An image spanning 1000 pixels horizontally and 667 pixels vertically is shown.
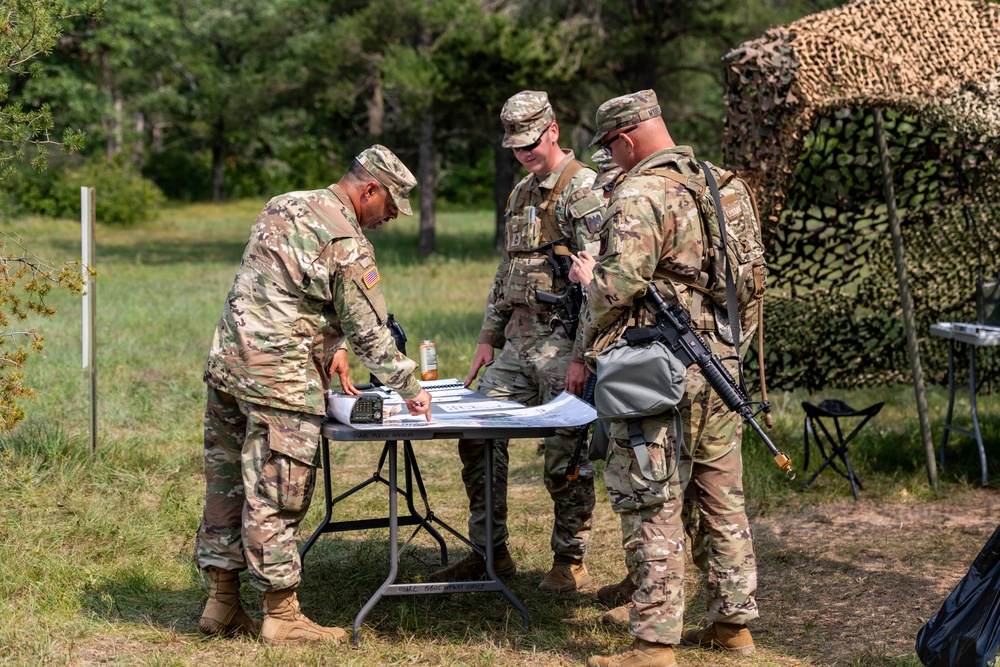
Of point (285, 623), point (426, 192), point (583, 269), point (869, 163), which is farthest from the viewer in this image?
point (426, 192)

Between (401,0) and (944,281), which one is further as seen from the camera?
Result: (401,0)

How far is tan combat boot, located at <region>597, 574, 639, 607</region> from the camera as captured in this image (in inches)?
188

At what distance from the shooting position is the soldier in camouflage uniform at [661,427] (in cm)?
377

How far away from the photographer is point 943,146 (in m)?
6.84

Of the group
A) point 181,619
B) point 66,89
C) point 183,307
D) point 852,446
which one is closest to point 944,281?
point 852,446

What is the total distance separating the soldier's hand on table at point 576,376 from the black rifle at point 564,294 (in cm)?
24

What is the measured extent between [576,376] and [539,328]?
0.37 metres

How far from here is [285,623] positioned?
166 inches

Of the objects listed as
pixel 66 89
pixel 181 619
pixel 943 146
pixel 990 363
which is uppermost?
pixel 66 89

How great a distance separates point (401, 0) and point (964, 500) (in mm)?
13522

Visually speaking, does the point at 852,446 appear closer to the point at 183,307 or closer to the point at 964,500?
the point at 964,500

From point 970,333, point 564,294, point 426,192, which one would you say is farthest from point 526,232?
point 426,192

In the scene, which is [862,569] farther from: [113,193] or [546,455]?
[113,193]

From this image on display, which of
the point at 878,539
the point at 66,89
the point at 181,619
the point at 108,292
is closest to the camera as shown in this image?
the point at 181,619
